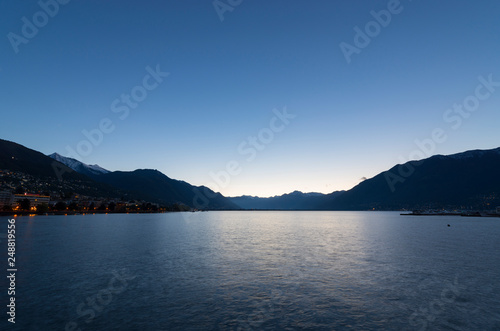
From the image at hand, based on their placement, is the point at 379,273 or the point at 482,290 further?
the point at 379,273

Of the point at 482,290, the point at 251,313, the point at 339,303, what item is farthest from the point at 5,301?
the point at 482,290

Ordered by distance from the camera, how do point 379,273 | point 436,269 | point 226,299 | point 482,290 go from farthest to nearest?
point 436,269 < point 379,273 < point 482,290 < point 226,299

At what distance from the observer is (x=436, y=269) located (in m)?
37.7

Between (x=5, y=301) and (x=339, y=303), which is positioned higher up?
(x=5, y=301)

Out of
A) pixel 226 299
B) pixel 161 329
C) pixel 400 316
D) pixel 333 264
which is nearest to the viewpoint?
pixel 161 329

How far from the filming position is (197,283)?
29.7 metres

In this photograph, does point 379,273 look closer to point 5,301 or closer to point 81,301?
point 81,301

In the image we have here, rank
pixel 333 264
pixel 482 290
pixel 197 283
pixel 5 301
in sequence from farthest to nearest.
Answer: pixel 333 264 < pixel 197 283 < pixel 482 290 < pixel 5 301

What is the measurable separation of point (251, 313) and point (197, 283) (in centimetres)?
1027

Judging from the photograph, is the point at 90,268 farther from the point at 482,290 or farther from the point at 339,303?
the point at 482,290

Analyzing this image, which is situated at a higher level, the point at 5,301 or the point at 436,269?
the point at 5,301

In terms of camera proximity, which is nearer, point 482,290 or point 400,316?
point 400,316

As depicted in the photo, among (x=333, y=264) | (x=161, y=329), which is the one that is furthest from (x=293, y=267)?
(x=161, y=329)

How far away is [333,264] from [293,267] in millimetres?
6607
